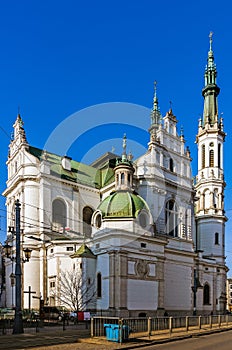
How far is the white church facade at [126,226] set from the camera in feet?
139

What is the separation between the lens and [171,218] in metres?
54.9

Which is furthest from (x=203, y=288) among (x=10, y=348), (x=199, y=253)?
(x=10, y=348)

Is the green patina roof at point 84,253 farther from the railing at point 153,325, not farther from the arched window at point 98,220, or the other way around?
the railing at point 153,325

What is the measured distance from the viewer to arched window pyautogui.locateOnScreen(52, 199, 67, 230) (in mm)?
51944

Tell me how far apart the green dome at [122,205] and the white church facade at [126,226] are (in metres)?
0.12

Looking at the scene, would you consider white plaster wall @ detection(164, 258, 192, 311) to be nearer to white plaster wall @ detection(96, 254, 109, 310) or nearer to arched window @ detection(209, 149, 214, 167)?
white plaster wall @ detection(96, 254, 109, 310)

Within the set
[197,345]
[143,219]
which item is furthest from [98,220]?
[197,345]

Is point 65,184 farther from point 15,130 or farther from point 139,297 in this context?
point 139,297

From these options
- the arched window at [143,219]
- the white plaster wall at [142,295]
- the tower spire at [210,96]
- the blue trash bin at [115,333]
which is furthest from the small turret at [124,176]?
the blue trash bin at [115,333]

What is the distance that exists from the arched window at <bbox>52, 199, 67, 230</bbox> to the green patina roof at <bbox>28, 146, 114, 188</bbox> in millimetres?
3499

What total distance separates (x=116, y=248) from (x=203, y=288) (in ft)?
72.6

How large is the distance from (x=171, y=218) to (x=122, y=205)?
1250 centimetres

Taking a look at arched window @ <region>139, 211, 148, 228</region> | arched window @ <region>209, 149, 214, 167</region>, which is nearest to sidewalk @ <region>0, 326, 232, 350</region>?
arched window @ <region>139, 211, 148, 228</region>

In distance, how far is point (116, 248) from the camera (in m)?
41.1
